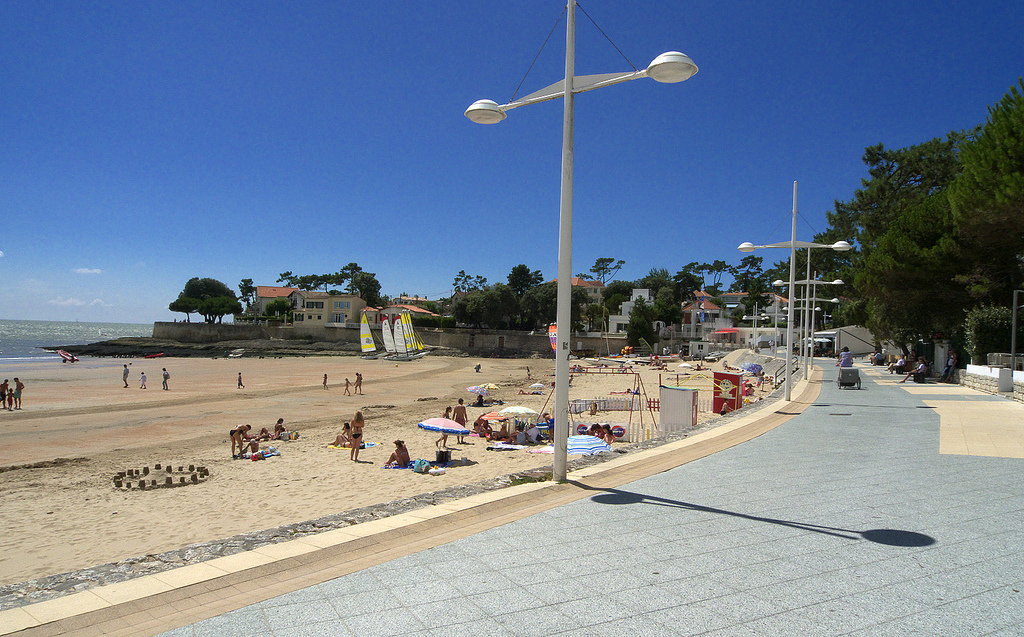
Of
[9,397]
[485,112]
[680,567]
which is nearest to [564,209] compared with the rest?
[485,112]

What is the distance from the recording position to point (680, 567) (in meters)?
3.95

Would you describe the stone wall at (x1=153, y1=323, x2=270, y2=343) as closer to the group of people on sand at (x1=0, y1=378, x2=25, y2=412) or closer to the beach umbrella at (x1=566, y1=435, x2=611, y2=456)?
the group of people on sand at (x1=0, y1=378, x2=25, y2=412)

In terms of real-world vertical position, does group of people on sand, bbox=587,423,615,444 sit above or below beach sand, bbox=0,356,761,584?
above

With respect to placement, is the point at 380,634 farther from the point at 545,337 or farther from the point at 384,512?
the point at 545,337

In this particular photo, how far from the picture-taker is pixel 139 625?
323 centimetres

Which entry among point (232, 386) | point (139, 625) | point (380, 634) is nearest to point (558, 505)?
point (380, 634)

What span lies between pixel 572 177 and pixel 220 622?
210 inches

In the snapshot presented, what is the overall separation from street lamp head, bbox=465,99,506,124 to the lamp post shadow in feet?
15.1

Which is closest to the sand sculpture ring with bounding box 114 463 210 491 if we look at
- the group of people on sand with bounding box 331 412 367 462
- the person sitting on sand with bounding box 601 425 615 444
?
the group of people on sand with bounding box 331 412 367 462

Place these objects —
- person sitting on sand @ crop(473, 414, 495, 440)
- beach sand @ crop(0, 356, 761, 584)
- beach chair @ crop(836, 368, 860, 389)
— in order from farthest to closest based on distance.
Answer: beach chair @ crop(836, 368, 860, 389) → person sitting on sand @ crop(473, 414, 495, 440) → beach sand @ crop(0, 356, 761, 584)

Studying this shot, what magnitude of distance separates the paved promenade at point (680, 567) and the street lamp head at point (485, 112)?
174 inches

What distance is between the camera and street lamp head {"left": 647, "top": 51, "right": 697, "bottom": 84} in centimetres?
543

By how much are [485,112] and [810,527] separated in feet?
18.2

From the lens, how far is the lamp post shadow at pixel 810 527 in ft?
14.6
